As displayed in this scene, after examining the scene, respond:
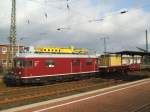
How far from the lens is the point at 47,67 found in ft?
101

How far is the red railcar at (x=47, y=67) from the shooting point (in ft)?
93.7

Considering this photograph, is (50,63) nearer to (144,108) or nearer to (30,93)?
(30,93)

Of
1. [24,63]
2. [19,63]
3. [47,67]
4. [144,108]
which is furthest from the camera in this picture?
[47,67]

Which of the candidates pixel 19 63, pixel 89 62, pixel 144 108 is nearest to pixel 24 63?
pixel 19 63

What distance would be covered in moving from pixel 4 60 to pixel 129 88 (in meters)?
49.6

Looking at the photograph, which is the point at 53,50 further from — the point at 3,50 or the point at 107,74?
the point at 3,50

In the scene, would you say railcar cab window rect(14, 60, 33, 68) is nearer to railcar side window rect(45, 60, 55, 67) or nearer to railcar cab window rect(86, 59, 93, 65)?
railcar side window rect(45, 60, 55, 67)

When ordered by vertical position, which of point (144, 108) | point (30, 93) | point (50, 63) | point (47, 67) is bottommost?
point (30, 93)

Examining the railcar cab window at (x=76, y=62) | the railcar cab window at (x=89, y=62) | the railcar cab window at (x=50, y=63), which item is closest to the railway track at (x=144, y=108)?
the railcar cab window at (x=50, y=63)

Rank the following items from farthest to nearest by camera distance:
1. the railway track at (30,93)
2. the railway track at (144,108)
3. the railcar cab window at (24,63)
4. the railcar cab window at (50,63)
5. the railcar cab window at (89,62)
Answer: the railcar cab window at (89,62)
the railcar cab window at (50,63)
the railcar cab window at (24,63)
the railway track at (30,93)
the railway track at (144,108)

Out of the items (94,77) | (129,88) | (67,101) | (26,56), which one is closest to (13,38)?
(94,77)

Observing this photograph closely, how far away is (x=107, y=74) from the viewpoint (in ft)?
148

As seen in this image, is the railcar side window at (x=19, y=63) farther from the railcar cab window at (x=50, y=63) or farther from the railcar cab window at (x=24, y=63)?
the railcar cab window at (x=50, y=63)

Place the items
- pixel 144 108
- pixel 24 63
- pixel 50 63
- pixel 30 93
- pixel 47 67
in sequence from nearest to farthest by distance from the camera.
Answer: pixel 144 108 → pixel 30 93 → pixel 24 63 → pixel 47 67 → pixel 50 63
